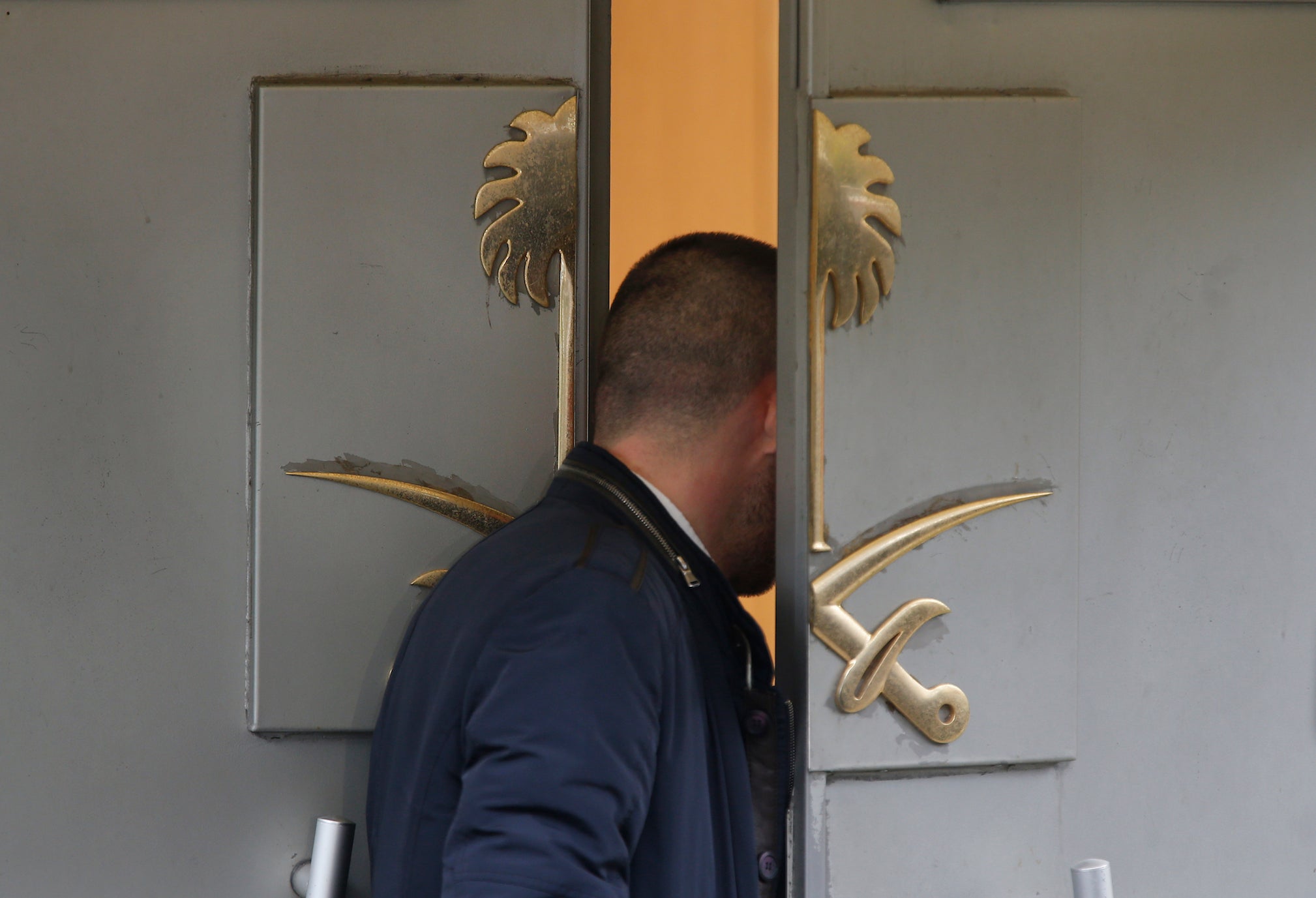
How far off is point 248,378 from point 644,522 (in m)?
0.48

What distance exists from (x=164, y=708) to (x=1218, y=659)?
1136mm

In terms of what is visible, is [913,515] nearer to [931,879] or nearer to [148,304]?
[931,879]

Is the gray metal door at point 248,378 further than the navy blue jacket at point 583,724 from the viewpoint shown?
Yes

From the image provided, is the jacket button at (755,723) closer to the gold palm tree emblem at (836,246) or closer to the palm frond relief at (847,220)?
the gold palm tree emblem at (836,246)

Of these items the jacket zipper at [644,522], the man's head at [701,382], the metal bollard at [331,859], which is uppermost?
the man's head at [701,382]

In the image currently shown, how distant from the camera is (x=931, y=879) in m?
1.14

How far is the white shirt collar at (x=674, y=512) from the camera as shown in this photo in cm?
101

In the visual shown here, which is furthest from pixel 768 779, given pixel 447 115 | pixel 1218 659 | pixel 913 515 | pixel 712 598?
pixel 447 115

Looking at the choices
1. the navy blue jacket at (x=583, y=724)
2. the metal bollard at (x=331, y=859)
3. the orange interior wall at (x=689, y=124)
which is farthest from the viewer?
the orange interior wall at (x=689, y=124)

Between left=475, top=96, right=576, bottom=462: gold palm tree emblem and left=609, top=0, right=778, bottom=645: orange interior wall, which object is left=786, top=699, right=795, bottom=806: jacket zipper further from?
left=609, top=0, right=778, bottom=645: orange interior wall

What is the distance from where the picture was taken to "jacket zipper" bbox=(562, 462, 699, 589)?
3.24ft

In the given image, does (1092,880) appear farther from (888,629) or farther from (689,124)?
(689,124)

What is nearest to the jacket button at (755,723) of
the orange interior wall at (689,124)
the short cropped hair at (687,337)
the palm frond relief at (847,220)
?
the short cropped hair at (687,337)

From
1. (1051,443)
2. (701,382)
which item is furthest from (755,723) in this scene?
(1051,443)
